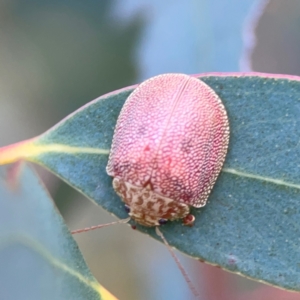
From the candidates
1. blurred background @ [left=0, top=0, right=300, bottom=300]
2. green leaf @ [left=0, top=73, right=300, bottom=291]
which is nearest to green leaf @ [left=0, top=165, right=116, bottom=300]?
green leaf @ [left=0, top=73, right=300, bottom=291]

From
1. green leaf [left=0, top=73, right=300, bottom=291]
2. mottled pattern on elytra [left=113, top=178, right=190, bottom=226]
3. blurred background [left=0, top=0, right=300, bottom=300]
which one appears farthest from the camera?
blurred background [left=0, top=0, right=300, bottom=300]

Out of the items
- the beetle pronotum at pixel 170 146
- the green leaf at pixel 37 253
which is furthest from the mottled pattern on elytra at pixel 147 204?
the green leaf at pixel 37 253

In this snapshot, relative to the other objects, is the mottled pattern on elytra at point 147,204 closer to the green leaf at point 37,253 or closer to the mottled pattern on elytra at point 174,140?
the mottled pattern on elytra at point 174,140

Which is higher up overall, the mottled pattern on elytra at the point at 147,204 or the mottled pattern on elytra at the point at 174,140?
the mottled pattern on elytra at the point at 174,140

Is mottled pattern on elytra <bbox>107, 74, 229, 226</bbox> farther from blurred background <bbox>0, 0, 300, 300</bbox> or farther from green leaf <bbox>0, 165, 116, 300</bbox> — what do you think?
blurred background <bbox>0, 0, 300, 300</bbox>

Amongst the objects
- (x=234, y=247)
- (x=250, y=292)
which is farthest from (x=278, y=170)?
(x=250, y=292)

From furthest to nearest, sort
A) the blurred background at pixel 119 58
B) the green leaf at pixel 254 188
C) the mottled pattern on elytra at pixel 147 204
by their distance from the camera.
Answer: the blurred background at pixel 119 58
the mottled pattern on elytra at pixel 147 204
the green leaf at pixel 254 188

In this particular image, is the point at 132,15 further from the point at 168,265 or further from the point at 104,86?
the point at 168,265
